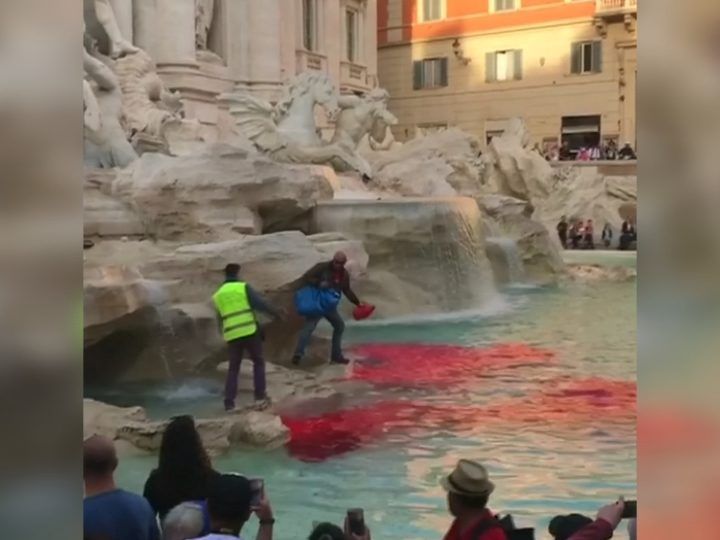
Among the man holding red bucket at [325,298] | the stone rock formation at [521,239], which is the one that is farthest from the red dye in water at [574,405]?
the stone rock formation at [521,239]

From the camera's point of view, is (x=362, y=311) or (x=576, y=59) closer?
(x=362, y=311)

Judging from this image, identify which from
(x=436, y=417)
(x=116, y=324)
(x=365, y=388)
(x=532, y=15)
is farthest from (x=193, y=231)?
(x=532, y=15)

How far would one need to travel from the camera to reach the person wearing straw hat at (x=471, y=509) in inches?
100.0

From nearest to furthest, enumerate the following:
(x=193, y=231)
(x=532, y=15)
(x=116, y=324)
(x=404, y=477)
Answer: (x=404, y=477) < (x=116, y=324) < (x=193, y=231) < (x=532, y=15)

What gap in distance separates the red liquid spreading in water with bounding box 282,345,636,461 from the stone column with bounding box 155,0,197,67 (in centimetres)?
338

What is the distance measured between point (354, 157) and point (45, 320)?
19.3 ft

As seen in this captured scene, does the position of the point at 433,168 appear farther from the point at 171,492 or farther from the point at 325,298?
the point at 171,492

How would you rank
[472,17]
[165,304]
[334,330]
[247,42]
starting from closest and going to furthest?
[165,304], [334,330], [247,42], [472,17]

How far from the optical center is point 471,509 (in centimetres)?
266

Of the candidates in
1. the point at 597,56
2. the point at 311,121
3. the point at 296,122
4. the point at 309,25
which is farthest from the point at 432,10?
the point at 296,122

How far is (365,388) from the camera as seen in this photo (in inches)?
187

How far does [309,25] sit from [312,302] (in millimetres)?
4533

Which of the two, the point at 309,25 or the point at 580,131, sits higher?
the point at 309,25

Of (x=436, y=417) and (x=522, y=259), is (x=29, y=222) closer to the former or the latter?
(x=436, y=417)
